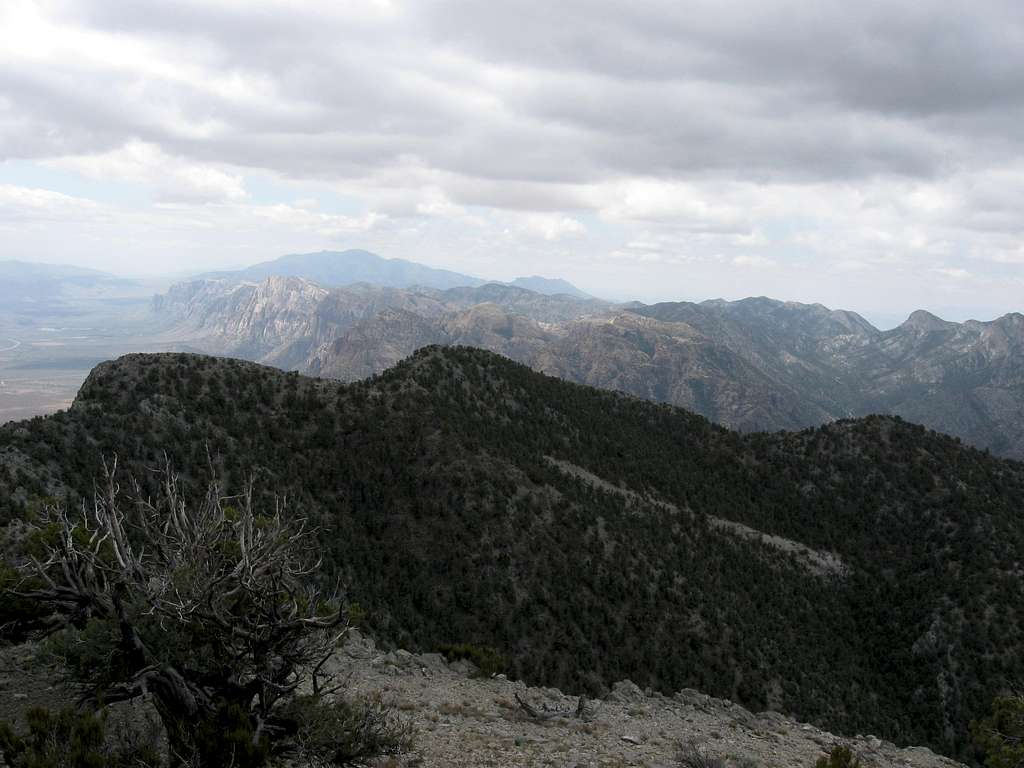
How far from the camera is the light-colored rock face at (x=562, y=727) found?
16.3m

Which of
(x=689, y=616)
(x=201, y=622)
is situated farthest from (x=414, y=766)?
(x=689, y=616)

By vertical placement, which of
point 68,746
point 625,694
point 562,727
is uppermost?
point 68,746

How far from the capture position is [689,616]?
53500 mm

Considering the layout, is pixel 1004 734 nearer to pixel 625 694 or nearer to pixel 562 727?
pixel 625 694

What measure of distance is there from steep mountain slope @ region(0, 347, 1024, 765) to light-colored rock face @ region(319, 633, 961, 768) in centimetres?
1675

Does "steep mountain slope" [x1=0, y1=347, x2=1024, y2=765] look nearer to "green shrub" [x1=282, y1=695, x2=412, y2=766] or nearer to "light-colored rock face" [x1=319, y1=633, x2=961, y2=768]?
"light-colored rock face" [x1=319, y1=633, x2=961, y2=768]

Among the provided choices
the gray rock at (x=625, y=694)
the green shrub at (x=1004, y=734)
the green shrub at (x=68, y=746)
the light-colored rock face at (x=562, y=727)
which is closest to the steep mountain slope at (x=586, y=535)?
the light-colored rock face at (x=562, y=727)

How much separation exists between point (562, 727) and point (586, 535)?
4138cm

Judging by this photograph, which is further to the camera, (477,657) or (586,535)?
(586,535)

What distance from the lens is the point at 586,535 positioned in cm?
6000

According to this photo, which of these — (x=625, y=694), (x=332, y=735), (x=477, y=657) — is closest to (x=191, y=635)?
(x=332, y=735)

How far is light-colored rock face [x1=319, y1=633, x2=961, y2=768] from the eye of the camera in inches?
642

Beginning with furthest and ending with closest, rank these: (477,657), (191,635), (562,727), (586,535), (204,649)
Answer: (586,535) → (477,657) → (562,727) → (191,635) → (204,649)

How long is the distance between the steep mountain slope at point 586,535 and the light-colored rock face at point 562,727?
16.7 m
